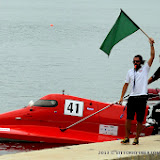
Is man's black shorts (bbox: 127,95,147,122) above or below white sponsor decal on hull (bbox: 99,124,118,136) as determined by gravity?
above

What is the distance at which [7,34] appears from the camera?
86188mm

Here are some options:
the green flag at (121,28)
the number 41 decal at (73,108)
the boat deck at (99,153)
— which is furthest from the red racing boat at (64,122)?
the boat deck at (99,153)

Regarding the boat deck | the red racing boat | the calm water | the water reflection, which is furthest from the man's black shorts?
the calm water

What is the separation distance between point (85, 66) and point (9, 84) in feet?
43.5

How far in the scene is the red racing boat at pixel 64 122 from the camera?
15641mm

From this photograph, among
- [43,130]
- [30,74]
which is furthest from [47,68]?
[43,130]

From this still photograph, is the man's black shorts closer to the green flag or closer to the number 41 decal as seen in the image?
the green flag

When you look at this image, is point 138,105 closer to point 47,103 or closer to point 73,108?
point 73,108

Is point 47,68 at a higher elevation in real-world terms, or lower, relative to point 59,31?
lower

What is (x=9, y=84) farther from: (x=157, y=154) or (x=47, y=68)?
(x=157, y=154)

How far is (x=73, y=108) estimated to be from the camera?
51.5ft

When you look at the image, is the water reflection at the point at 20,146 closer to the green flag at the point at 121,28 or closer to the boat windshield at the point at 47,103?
the boat windshield at the point at 47,103

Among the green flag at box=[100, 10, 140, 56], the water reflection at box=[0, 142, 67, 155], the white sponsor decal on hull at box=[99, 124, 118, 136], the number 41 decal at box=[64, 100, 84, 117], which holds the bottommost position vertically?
the water reflection at box=[0, 142, 67, 155]

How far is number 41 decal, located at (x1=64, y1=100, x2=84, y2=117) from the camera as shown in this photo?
15617 millimetres
